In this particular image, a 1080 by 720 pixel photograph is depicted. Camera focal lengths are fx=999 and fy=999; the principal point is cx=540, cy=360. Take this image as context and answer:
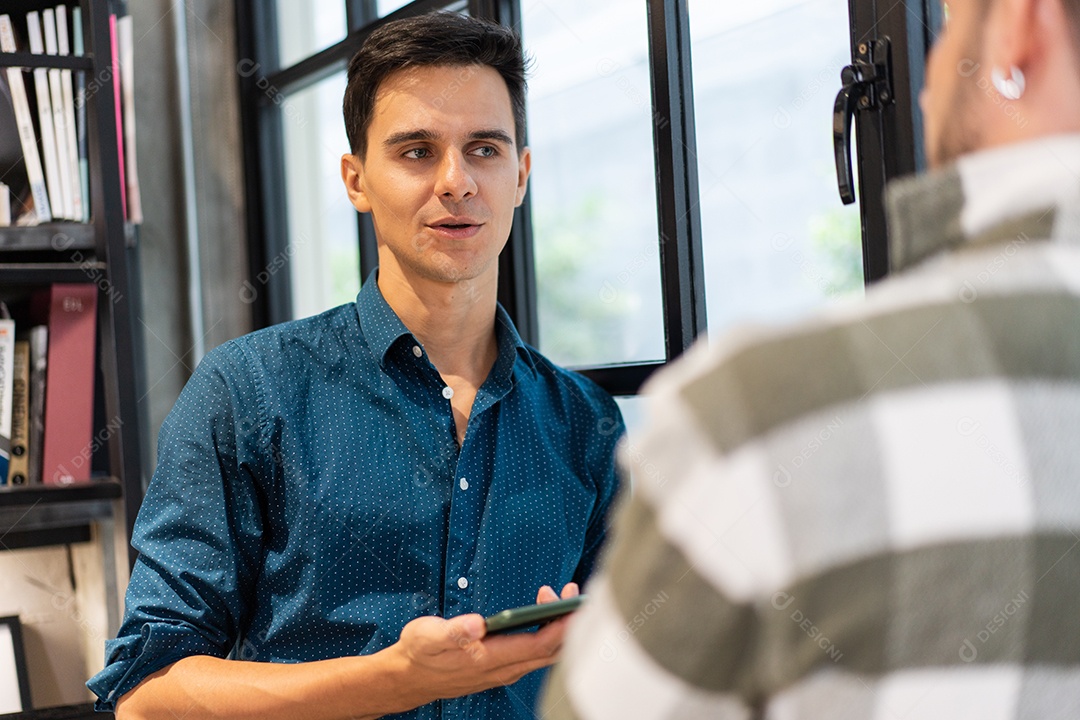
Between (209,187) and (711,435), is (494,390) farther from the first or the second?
(209,187)

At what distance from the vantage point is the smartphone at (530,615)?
2.78 feet

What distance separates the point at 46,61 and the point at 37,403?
0.65 metres

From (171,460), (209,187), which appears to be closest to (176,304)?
(209,187)

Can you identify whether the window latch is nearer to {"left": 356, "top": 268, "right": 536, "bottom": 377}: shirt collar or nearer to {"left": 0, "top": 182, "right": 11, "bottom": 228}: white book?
{"left": 356, "top": 268, "right": 536, "bottom": 377}: shirt collar

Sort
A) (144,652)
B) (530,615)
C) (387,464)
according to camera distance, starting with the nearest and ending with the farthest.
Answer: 1. (530,615)
2. (144,652)
3. (387,464)

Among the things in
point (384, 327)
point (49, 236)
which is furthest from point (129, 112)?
point (384, 327)

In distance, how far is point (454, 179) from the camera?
1423 millimetres

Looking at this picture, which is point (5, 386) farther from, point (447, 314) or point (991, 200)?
point (991, 200)

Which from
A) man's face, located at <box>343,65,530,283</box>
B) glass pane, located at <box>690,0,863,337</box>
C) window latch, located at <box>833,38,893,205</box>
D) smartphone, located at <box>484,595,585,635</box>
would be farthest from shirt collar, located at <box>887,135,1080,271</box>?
man's face, located at <box>343,65,530,283</box>

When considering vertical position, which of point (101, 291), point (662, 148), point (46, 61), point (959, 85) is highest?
point (46, 61)

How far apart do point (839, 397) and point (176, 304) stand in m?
2.38

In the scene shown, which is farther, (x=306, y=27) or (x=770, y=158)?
(x=306, y=27)

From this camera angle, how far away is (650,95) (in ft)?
5.42

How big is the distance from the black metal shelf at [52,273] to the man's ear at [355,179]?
2.11 feet
